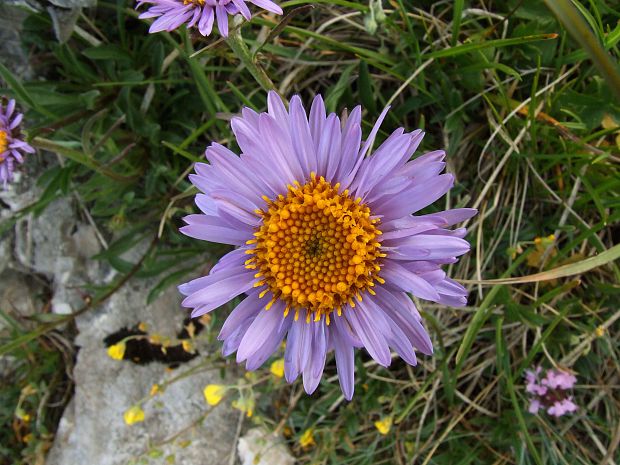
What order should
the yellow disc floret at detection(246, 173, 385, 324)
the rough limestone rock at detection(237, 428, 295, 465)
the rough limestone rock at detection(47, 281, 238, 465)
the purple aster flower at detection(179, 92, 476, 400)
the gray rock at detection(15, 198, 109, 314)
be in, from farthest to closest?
the gray rock at detection(15, 198, 109, 314) < the rough limestone rock at detection(47, 281, 238, 465) < the rough limestone rock at detection(237, 428, 295, 465) < the yellow disc floret at detection(246, 173, 385, 324) < the purple aster flower at detection(179, 92, 476, 400)

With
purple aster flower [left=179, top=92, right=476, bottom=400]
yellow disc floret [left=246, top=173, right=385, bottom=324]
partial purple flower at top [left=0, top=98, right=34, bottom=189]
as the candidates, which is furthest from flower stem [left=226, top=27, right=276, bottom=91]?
partial purple flower at top [left=0, top=98, right=34, bottom=189]

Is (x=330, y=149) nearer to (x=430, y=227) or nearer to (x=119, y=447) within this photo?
(x=430, y=227)

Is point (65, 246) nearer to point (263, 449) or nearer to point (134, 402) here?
point (134, 402)

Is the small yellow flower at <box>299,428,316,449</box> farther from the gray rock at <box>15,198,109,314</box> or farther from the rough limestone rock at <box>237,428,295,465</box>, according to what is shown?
the gray rock at <box>15,198,109,314</box>

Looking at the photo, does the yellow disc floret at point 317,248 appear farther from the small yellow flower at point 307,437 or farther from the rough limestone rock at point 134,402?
the rough limestone rock at point 134,402

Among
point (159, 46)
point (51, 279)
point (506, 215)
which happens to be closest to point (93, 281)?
point (51, 279)

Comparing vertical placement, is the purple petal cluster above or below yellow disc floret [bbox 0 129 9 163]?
below
